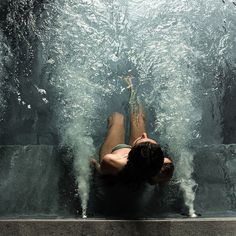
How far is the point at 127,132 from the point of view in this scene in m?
5.91

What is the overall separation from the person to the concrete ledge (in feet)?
1.71

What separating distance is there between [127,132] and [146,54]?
1431 millimetres

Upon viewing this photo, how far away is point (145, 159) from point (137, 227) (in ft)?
2.45

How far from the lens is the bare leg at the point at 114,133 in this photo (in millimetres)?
5590

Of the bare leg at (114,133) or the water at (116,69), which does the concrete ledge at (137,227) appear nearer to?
the water at (116,69)

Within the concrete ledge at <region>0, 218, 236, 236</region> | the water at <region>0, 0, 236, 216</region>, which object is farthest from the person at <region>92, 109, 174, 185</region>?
the concrete ledge at <region>0, 218, 236, 236</region>

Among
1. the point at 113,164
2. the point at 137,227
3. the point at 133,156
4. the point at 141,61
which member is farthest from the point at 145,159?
the point at 141,61

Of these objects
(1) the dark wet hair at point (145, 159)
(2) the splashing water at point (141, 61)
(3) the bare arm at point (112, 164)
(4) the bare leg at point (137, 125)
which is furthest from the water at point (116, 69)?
(1) the dark wet hair at point (145, 159)

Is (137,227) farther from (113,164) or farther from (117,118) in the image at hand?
(117,118)

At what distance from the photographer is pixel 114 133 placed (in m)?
5.73

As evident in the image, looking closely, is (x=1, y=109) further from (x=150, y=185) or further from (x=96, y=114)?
(x=150, y=185)

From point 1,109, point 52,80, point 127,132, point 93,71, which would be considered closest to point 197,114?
point 127,132

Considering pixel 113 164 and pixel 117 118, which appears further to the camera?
pixel 117 118

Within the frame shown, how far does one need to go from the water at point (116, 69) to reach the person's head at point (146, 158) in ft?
3.65
